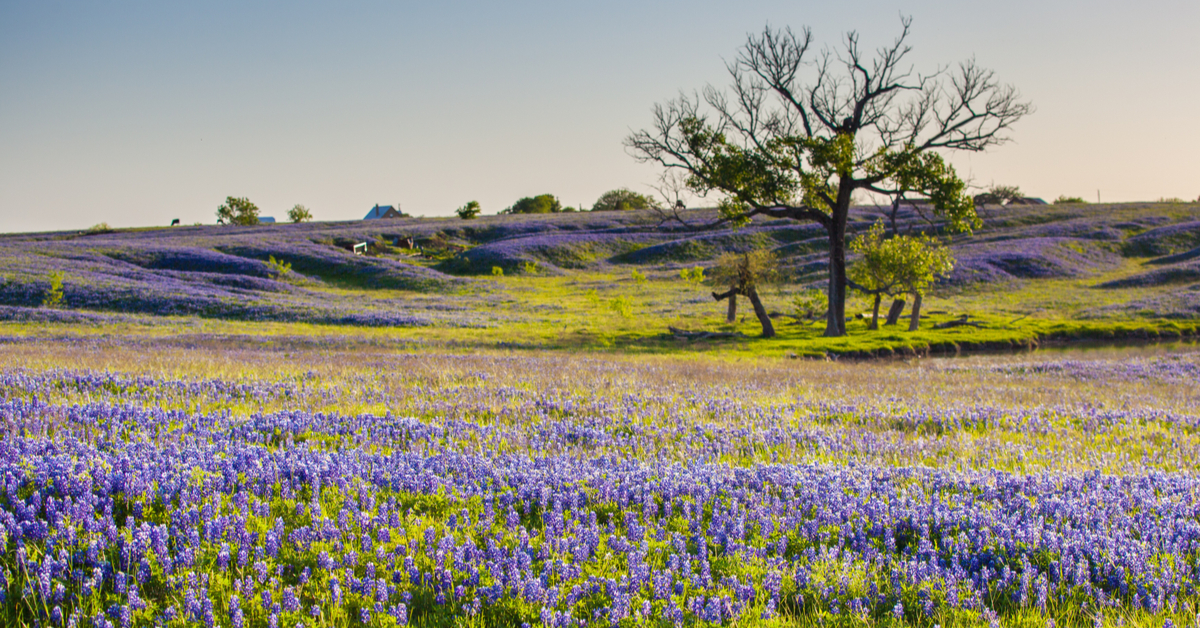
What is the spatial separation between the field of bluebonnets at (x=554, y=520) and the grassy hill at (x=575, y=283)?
19.1 meters

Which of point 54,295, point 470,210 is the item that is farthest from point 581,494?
point 470,210

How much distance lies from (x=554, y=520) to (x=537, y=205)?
453ft

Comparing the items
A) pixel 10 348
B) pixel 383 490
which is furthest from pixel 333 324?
pixel 383 490

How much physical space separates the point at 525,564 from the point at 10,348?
19.1 meters

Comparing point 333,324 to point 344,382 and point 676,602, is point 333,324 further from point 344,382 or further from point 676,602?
point 676,602

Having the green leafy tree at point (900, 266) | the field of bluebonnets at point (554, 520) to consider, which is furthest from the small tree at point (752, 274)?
the field of bluebonnets at point (554, 520)

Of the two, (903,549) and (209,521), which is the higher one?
(209,521)

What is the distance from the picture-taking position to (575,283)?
5944 cm

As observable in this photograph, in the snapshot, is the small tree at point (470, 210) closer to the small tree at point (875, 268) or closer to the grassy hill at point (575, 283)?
the grassy hill at point (575, 283)

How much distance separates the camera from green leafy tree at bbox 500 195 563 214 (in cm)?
13962

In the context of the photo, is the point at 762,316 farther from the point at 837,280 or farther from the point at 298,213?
the point at 298,213

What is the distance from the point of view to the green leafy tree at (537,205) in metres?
140

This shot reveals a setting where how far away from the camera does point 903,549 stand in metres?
4.87

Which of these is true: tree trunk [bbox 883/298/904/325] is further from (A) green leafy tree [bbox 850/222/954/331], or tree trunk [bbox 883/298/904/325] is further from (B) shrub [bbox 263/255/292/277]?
(B) shrub [bbox 263/255/292/277]
